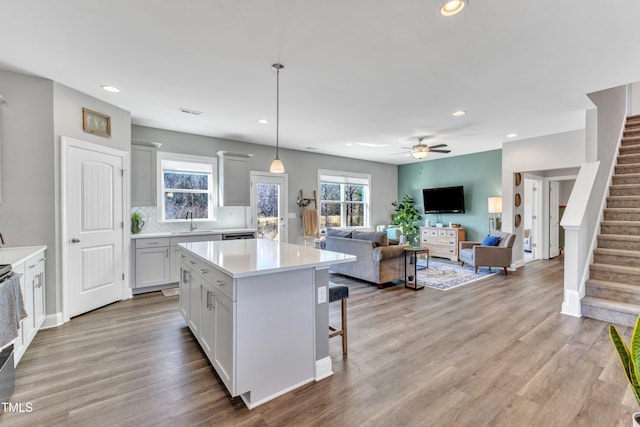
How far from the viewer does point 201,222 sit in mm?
5508

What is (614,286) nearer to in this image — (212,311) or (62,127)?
(212,311)

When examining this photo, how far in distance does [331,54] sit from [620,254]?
428 cm

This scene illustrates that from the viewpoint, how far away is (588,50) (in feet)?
8.57

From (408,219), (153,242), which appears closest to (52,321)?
(153,242)

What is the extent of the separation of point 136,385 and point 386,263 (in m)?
3.57

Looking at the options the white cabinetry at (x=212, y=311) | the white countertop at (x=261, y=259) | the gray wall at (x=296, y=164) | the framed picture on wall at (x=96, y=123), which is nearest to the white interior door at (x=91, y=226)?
the framed picture on wall at (x=96, y=123)

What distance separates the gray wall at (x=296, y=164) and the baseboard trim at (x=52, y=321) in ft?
9.53

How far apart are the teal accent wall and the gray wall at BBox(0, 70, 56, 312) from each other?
7919mm

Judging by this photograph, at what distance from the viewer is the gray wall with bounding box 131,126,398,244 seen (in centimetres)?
525

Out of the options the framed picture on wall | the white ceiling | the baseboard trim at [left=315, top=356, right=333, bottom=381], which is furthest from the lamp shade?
the framed picture on wall

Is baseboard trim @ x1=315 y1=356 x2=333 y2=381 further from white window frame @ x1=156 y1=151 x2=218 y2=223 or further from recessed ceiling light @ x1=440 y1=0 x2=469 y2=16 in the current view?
white window frame @ x1=156 y1=151 x2=218 y2=223

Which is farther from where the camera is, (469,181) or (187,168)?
(469,181)

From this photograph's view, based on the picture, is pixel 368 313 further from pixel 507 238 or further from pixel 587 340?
pixel 507 238

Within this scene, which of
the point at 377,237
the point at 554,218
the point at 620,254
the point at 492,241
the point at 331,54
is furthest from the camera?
the point at 554,218
